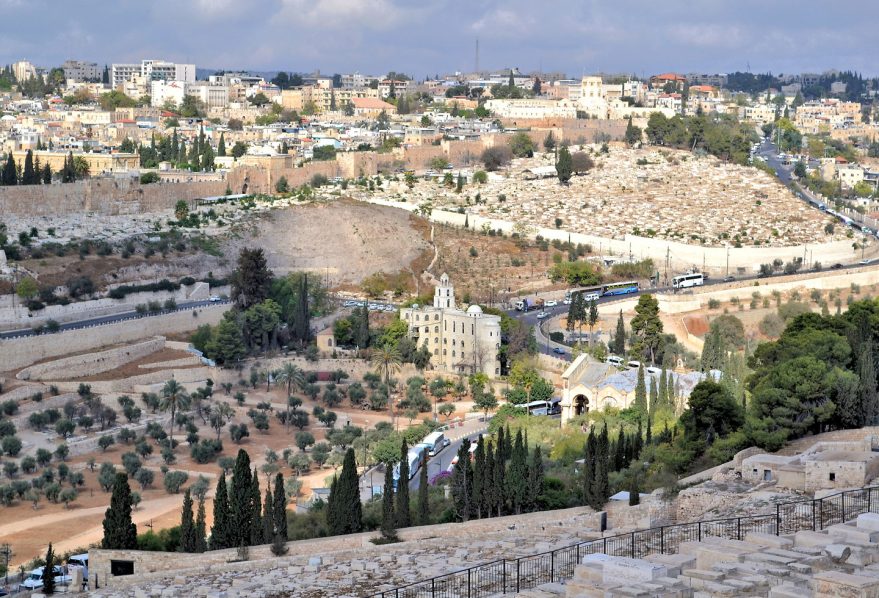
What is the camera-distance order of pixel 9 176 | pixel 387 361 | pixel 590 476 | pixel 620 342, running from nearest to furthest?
pixel 590 476 < pixel 387 361 < pixel 620 342 < pixel 9 176

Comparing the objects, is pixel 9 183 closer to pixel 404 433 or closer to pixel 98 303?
pixel 98 303

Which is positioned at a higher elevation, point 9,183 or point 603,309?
point 9,183

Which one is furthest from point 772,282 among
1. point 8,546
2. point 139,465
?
point 8,546

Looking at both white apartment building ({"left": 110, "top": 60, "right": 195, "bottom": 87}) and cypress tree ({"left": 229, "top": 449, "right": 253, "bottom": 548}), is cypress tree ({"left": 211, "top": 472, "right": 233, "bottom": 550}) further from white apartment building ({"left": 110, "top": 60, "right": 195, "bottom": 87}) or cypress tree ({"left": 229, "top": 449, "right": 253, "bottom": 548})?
white apartment building ({"left": 110, "top": 60, "right": 195, "bottom": 87})

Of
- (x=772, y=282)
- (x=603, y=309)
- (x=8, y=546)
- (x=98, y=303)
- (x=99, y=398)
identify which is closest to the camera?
(x=8, y=546)

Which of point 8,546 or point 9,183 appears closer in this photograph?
point 8,546

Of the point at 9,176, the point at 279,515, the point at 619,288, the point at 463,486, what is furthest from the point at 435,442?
the point at 9,176

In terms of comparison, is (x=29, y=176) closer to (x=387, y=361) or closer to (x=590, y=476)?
(x=387, y=361)
